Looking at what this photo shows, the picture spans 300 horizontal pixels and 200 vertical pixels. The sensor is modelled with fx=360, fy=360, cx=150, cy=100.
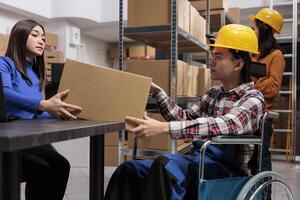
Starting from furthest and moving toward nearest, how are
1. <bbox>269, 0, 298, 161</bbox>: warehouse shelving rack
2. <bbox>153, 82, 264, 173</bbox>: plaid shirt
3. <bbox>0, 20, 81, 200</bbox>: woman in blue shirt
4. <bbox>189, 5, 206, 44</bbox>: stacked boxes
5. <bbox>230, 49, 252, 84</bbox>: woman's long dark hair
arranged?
<bbox>269, 0, 298, 161</bbox>: warehouse shelving rack → <bbox>189, 5, 206, 44</bbox>: stacked boxes → <bbox>230, 49, 252, 84</bbox>: woman's long dark hair → <bbox>0, 20, 81, 200</bbox>: woman in blue shirt → <bbox>153, 82, 264, 173</bbox>: plaid shirt

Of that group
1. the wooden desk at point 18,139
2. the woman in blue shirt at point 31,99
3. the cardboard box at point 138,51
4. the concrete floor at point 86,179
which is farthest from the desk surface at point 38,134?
the cardboard box at point 138,51

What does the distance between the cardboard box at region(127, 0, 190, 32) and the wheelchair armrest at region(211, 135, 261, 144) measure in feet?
4.11

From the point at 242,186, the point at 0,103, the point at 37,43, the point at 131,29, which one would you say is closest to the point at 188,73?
the point at 131,29

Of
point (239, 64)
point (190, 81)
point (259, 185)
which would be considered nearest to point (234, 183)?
point (259, 185)

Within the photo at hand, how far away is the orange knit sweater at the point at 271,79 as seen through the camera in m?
2.28

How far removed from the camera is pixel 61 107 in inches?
51.3

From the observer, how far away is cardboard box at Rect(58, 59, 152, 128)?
4.19ft

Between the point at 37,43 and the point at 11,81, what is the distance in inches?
11.3

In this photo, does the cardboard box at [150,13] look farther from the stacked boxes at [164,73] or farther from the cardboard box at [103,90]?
the cardboard box at [103,90]

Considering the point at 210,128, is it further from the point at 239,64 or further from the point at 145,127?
the point at 239,64

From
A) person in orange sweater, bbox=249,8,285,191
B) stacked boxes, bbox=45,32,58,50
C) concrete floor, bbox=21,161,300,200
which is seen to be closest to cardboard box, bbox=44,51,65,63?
stacked boxes, bbox=45,32,58,50

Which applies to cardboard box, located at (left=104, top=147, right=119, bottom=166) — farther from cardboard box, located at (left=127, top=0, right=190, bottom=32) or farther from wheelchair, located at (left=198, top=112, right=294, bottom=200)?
wheelchair, located at (left=198, top=112, right=294, bottom=200)

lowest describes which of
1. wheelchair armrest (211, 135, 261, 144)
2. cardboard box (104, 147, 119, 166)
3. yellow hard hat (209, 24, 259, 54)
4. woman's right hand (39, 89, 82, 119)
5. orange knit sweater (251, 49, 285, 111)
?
cardboard box (104, 147, 119, 166)

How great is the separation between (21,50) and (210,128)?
1024 mm
